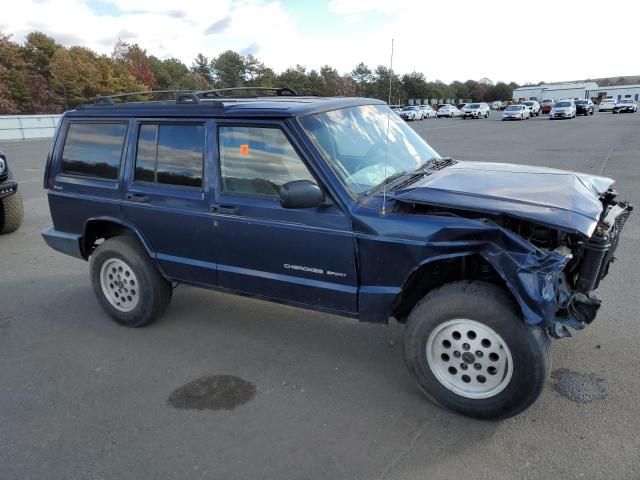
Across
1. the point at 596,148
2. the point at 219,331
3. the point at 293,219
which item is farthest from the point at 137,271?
the point at 596,148

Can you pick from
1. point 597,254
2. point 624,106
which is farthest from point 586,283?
point 624,106

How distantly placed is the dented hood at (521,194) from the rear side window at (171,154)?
161 cm

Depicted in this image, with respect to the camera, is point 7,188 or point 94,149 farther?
point 7,188

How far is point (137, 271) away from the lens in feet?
13.8

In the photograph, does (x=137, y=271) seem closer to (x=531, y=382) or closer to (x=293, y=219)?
(x=293, y=219)

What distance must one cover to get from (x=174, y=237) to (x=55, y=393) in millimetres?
1386

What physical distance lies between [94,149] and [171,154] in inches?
37.4

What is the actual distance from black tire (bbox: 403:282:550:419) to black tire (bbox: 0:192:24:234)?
685 centimetres

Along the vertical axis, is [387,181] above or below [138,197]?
above

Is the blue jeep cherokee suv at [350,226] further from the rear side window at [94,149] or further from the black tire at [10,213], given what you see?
the black tire at [10,213]

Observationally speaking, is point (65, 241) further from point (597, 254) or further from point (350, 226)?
point (597, 254)

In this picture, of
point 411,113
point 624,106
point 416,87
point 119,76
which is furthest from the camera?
point 416,87

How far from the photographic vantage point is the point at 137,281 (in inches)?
167

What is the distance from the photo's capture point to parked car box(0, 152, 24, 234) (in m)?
7.31
